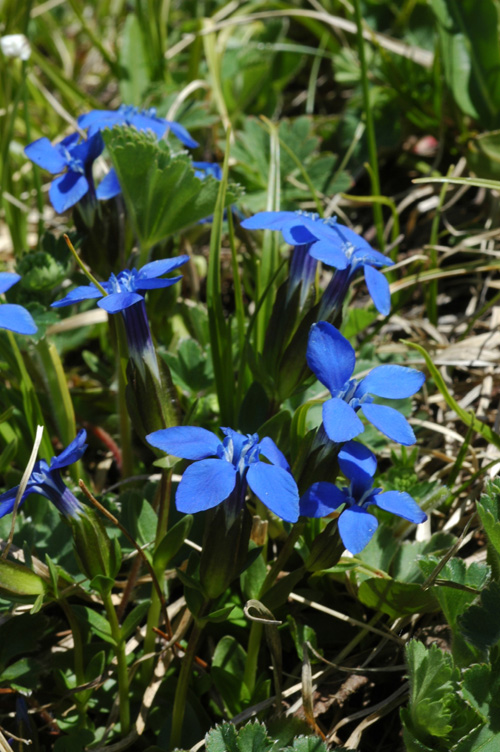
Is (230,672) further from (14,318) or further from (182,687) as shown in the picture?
(14,318)

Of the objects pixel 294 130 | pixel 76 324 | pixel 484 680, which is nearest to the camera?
pixel 484 680

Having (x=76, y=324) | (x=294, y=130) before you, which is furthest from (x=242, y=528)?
(x=294, y=130)

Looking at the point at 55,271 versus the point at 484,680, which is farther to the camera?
the point at 55,271

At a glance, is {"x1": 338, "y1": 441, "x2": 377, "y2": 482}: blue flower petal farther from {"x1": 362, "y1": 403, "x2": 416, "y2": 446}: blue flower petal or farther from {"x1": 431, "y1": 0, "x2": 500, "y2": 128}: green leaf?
{"x1": 431, "y1": 0, "x2": 500, "y2": 128}: green leaf

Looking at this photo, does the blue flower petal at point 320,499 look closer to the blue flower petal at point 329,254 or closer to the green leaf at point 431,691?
the green leaf at point 431,691

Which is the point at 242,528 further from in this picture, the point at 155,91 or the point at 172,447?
the point at 155,91
